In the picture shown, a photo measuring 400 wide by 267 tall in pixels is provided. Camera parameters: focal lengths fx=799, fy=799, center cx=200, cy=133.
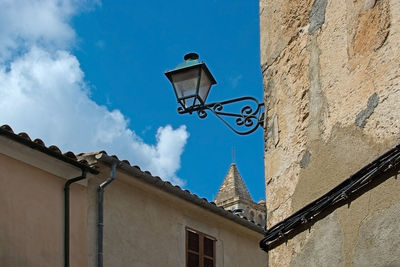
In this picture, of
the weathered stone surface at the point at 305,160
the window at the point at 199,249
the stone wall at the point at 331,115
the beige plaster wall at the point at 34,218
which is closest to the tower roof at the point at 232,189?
the window at the point at 199,249

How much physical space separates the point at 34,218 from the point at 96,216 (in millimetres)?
1438

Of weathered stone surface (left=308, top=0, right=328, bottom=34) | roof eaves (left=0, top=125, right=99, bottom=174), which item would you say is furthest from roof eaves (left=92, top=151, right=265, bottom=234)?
weathered stone surface (left=308, top=0, right=328, bottom=34)

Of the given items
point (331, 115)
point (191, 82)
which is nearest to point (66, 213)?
point (191, 82)

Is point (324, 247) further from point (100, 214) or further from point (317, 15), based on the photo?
point (100, 214)

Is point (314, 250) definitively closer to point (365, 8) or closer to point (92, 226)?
point (365, 8)

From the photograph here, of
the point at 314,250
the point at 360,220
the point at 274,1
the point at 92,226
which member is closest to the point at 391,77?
the point at 360,220

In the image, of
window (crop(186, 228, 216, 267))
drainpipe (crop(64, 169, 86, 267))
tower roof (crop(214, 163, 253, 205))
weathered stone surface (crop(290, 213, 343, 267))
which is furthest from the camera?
tower roof (crop(214, 163, 253, 205))

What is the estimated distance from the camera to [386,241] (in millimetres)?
3729

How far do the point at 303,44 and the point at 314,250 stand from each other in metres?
1.30

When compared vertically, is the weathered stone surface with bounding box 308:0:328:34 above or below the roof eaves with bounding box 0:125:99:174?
below

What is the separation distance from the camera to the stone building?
10.9m

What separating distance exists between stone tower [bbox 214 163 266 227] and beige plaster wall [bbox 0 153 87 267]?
1225 centimetres

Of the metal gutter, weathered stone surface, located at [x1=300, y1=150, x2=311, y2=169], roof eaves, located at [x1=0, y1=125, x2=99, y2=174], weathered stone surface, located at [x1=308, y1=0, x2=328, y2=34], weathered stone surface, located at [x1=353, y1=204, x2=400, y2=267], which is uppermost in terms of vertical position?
roof eaves, located at [x1=0, y1=125, x2=99, y2=174]

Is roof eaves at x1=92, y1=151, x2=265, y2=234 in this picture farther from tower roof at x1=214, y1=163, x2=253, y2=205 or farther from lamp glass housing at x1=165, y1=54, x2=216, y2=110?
tower roof at x1=214, y1=163, x2=253, y2=205
